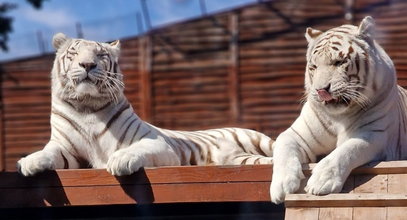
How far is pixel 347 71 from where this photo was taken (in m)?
4.02

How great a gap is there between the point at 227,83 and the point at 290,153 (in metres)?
8.80

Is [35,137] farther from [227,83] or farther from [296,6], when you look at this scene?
[296,6]

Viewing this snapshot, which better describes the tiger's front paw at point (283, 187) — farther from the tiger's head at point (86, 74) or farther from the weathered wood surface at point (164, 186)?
the tiger's head at point (86, 74)

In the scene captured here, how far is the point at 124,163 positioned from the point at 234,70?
8.56 meters

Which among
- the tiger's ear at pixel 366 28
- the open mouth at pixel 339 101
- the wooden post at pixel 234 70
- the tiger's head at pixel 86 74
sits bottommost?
the wooden post at pixel 234 70

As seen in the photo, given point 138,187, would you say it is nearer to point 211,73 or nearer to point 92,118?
point 92,118

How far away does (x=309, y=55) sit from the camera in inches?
165

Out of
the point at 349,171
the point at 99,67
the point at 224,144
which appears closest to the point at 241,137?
the point at 224,144

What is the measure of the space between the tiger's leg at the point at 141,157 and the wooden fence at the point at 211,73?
763 cm

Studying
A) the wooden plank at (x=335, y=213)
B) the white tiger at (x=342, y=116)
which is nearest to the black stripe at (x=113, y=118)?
the white tiger at (x=342, y=116)

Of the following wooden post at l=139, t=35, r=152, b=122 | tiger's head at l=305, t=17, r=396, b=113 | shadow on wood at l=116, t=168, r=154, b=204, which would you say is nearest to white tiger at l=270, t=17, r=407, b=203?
tiger's head at l=305, t=17, r=396, b=113

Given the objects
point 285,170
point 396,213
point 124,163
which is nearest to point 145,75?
point 124,163

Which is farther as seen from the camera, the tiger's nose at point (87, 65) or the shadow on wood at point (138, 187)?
the tiger's nose at point (87, 65)

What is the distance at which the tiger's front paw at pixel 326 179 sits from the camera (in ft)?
12.4
